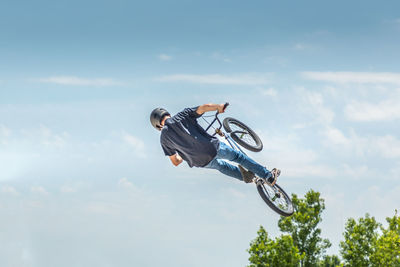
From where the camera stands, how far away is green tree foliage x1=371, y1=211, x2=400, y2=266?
32.1 metres

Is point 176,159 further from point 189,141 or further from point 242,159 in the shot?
point 242,159

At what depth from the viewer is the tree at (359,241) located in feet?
118

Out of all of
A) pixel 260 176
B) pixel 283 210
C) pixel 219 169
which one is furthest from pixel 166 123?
pixel 283 210

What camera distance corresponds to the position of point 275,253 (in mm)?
34656

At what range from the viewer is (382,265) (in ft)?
110

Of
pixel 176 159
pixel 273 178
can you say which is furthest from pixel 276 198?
pixel 176 159

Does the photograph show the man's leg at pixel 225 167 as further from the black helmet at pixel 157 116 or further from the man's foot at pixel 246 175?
the black helmet at pixel 157 116

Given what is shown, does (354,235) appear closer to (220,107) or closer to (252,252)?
(252,252)

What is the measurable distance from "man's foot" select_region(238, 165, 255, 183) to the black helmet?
86.9 inches

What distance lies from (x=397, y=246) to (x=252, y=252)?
908 centimetres

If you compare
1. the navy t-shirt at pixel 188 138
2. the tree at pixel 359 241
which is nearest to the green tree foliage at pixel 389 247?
the tree at pixel 359 241

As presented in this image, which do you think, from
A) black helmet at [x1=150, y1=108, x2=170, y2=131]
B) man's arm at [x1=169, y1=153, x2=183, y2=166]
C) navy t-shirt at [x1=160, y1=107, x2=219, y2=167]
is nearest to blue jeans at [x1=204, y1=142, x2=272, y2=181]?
navy t-shirt at [x1=160, y1=107, x2=219, y2=167]

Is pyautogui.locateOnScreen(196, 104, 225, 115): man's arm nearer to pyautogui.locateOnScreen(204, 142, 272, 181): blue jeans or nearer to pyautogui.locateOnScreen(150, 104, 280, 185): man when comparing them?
pyautogui.locateOnScreen(150, 104, 280, 185): man

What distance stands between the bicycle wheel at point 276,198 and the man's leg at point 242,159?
359 mm
